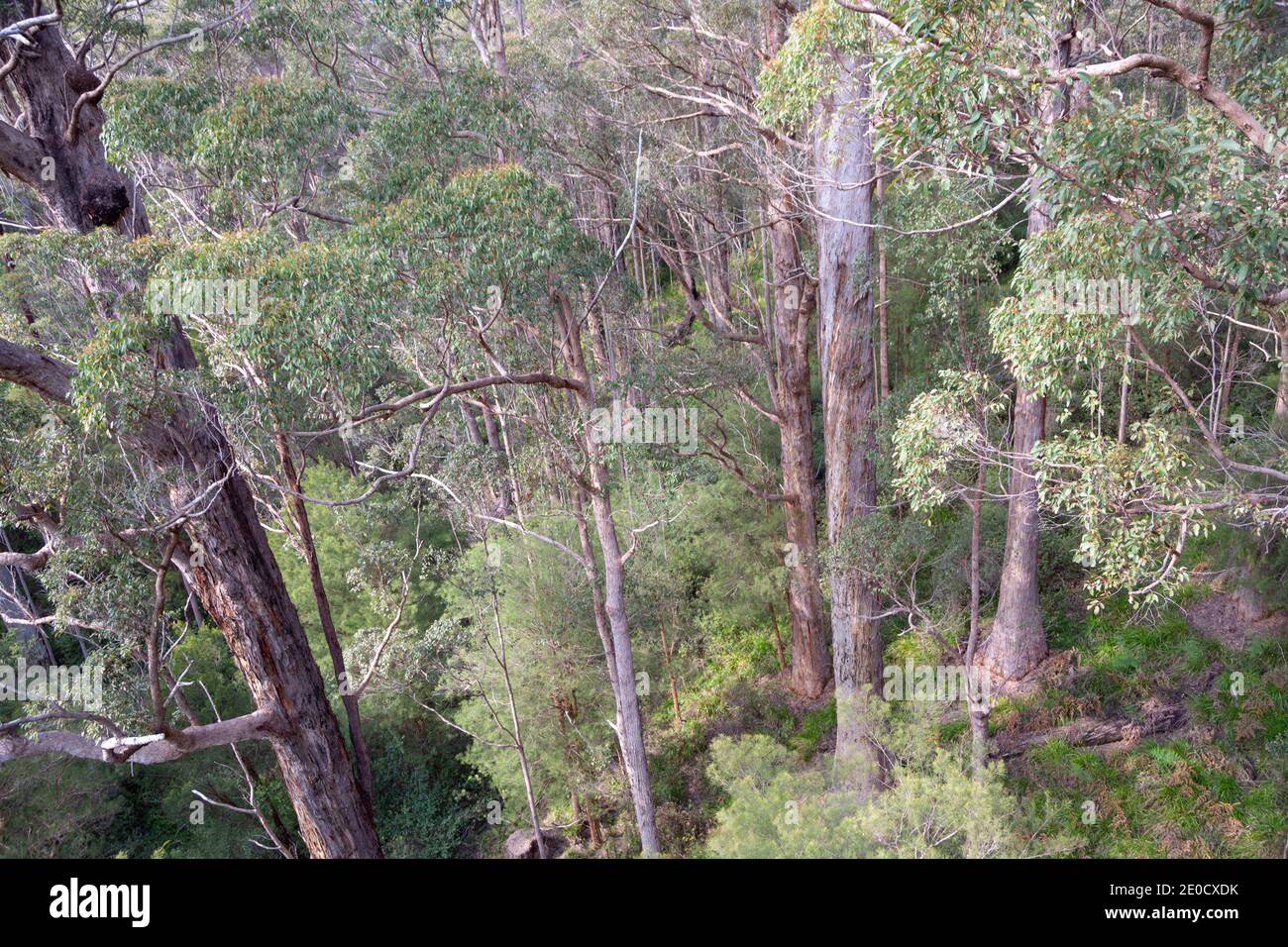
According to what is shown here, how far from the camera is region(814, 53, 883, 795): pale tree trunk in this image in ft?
29.2

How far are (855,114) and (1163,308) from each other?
12.1ft

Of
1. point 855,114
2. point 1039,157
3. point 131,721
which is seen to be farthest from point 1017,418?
point 131,721

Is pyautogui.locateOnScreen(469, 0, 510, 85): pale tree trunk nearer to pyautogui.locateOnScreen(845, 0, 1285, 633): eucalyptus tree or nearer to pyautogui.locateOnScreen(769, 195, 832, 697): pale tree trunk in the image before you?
pyautogui.locateOnScreen(769, 195, 832, 697): pale tree trunk

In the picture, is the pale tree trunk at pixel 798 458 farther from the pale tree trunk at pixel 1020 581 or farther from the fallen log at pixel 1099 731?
the fallen log at pixel 1099 731

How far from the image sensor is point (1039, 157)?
187 inches

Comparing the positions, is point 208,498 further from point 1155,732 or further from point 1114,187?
point 1155,732

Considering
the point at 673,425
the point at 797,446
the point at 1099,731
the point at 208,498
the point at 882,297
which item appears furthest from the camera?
the point at 797,446

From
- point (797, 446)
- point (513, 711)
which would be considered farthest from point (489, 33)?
point (513, 711)

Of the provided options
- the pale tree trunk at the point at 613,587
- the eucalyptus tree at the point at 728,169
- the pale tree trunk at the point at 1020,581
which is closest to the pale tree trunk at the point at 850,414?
the eucalyptus tree at the point at 728,169

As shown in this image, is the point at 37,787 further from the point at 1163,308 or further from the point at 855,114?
the point at 1163,308

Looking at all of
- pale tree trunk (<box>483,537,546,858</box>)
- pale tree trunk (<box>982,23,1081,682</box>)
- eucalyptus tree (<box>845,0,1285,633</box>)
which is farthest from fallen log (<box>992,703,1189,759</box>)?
pale tree trunk (<box>483,537,546,858</box>)

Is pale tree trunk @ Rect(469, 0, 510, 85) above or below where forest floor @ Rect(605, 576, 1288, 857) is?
above

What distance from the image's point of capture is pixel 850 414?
942 cm
